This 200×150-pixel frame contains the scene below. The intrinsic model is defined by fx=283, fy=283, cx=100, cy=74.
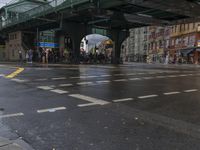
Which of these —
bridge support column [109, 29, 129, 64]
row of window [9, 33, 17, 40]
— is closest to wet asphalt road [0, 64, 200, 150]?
bridge support column [109, 29, 129, 64]

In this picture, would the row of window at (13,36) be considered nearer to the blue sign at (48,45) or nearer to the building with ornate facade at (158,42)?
the blue sign at (48,45)

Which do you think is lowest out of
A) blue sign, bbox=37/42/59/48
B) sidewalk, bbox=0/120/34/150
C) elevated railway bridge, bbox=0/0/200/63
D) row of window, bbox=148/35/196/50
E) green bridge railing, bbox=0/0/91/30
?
sidewalk, bbox=0/120/34/150

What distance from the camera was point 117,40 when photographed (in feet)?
139

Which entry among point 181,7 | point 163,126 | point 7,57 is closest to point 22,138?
point 163,126

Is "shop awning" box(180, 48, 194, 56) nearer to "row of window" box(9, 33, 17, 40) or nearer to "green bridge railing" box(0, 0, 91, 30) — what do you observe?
"green bridge railing" box(0, 0, 91, 30)

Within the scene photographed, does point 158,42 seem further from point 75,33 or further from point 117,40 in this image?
point 75,33

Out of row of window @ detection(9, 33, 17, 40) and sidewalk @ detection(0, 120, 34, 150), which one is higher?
row of window @ detection(9, 33, 17, 40)

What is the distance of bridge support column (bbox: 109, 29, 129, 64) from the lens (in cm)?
4220

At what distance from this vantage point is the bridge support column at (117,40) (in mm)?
42197

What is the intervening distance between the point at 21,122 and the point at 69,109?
134cm

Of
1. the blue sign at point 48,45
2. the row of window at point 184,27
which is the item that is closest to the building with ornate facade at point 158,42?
the row of window at point 184,27

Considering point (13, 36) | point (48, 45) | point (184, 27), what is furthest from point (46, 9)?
point (184, 27)

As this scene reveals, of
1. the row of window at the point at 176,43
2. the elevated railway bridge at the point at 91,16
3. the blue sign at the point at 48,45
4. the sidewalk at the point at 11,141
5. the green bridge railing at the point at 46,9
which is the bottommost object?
the sidewalk at the point at 11,141

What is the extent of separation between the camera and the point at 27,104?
6.86 m
